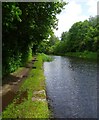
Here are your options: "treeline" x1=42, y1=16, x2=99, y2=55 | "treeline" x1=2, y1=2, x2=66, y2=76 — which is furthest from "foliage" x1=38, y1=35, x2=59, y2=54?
"treeline" x1=2, y1=2, x2=66, y2=76

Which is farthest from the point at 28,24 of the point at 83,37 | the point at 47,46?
the point at 83,37

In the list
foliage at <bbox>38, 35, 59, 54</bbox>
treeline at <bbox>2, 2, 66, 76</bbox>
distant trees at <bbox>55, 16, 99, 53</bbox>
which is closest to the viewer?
treeline at <bbox>2, 2, 66, 76</bbox>

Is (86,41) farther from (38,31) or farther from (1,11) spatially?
(1,11)

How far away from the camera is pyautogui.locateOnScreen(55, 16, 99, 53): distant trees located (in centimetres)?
9086

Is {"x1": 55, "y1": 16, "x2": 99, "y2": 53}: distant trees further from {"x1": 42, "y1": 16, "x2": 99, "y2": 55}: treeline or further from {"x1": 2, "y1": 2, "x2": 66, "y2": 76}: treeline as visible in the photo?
{"x1": 2, "y1": 2, "x2": 66, "y2": 76}: treeline

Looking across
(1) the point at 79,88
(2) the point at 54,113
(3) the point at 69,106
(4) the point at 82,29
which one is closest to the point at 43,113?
(2) the point at 54,113

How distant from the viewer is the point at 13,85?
19.8 metres

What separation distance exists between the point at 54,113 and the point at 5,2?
270 inches

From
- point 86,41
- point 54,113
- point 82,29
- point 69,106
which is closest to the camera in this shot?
point 54,113

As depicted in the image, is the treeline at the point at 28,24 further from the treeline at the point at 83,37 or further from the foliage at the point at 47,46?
the treeline at the point at 83,37

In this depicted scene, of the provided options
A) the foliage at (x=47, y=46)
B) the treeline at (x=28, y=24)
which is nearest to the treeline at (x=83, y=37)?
the foliage at (x=47, y=46)

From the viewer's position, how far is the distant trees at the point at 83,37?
9086cm

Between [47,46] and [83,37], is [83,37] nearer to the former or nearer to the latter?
[83,37]

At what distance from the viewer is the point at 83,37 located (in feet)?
339
